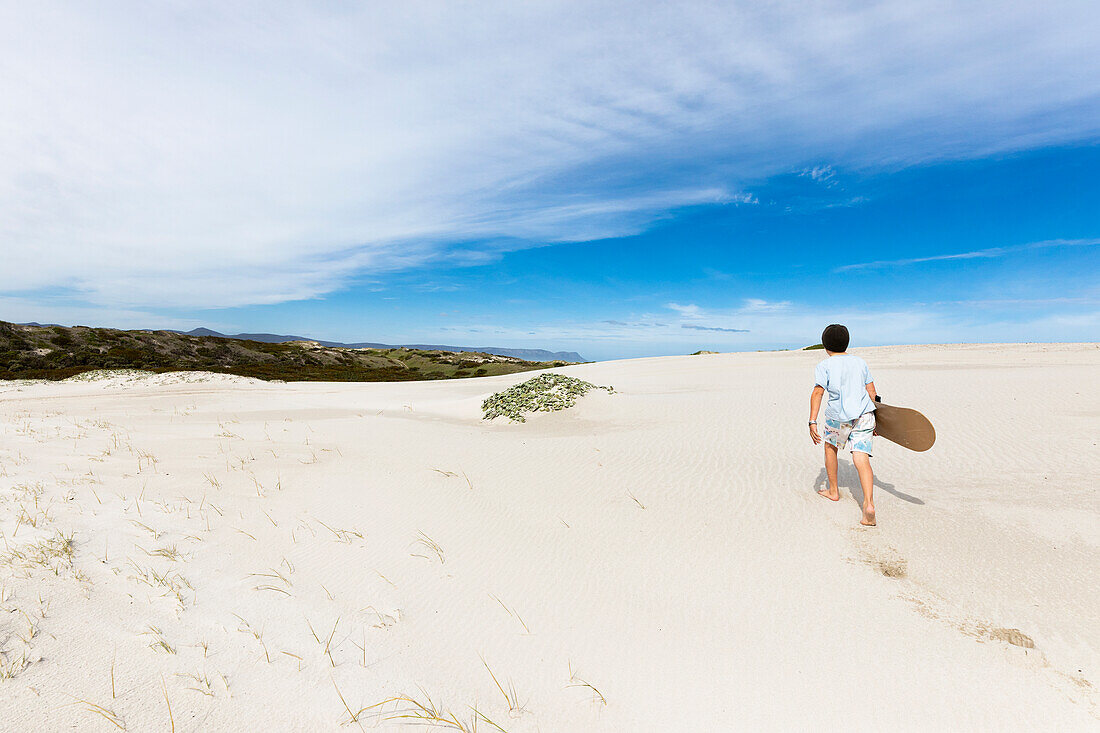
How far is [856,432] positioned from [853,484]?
59.6 inches

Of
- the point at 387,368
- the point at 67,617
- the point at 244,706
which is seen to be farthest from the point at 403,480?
the point at 387,368

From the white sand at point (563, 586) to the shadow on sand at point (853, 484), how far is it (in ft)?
0.19

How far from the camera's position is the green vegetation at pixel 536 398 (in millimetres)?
12038

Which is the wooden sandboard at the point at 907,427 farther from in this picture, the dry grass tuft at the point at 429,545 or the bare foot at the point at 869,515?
the dry grass tuft at the point at 429,545

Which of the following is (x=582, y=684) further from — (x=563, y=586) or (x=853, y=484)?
(x=853, y=484)

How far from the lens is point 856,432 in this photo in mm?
5352

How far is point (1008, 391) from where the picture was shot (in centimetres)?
1151

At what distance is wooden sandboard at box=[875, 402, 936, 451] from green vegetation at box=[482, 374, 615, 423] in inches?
293

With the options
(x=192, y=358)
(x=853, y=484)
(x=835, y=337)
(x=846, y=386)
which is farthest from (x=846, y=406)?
(x=192, y=358)

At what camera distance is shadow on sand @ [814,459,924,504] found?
5.88 meters

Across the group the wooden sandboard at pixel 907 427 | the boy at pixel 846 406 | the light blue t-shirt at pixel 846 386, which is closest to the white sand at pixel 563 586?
the boy at pixel 846 406

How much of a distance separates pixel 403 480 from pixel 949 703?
20.3ft

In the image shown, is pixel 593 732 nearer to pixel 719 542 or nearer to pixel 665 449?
pixel 719 542

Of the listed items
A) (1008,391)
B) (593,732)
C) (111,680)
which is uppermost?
(1008,391)
